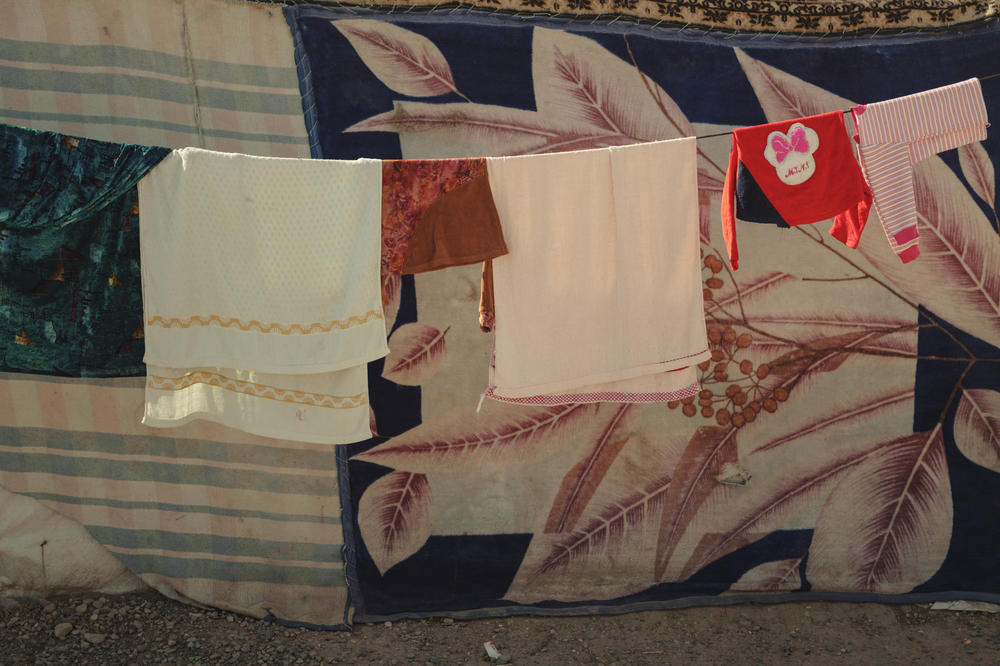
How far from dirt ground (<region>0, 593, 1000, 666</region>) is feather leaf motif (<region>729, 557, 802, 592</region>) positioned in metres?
0.10

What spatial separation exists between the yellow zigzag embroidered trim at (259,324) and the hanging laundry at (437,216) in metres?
0.21

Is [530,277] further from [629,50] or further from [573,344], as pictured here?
[629,50]

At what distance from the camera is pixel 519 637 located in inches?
132

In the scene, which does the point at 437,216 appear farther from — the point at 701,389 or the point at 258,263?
the point at 701,389

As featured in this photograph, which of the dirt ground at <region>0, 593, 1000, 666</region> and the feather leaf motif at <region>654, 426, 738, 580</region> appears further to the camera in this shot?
the feather leaf motif at <region>654, 426, 738, 580</region>

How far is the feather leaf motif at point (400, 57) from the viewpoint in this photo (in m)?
3.00

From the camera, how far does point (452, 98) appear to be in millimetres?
3057

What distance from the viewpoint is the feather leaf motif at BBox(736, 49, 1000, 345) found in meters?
3.16

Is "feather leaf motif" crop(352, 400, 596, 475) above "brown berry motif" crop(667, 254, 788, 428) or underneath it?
underneath

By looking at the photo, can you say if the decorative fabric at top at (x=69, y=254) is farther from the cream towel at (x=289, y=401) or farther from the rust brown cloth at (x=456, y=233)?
the rust brown cloth at (x=456, y=233)

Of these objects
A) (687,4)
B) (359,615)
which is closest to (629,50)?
(687,4)

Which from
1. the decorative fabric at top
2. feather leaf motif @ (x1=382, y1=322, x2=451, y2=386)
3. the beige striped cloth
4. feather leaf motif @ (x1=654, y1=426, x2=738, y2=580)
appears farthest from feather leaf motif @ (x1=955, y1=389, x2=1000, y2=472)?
the decorative fabric at top

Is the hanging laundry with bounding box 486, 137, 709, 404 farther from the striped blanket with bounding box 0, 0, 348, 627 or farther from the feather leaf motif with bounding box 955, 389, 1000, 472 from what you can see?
the feather leaf motif with bounding box 955, 389, 1000, 472

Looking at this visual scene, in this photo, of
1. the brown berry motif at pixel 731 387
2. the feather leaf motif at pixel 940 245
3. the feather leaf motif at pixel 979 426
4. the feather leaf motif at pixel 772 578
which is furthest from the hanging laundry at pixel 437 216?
the feather leaf motif at pixel 979 426
